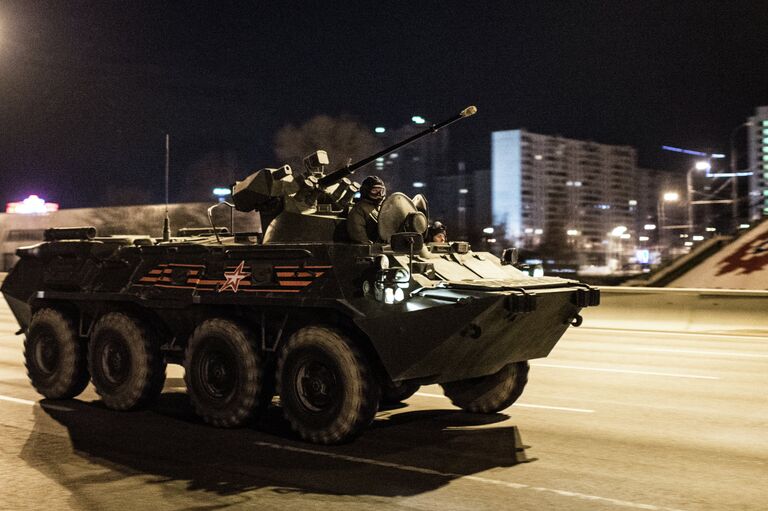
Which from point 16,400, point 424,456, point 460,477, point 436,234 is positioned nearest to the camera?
point 460,477

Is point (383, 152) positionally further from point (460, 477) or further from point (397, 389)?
point (460, 477)

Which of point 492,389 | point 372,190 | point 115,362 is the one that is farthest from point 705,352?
point 115,362

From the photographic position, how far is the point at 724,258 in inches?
910

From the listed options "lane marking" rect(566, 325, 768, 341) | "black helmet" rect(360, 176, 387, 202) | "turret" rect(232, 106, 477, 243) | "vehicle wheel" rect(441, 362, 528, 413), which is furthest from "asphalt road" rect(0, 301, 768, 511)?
"lane marking" rect(566, 325, 768, 341)

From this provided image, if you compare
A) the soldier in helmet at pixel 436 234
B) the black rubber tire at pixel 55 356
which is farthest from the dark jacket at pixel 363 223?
the black rubber tire at pixel 55 356

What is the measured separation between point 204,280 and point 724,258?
17605 mm

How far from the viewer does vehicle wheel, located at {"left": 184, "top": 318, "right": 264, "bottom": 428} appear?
838 cm

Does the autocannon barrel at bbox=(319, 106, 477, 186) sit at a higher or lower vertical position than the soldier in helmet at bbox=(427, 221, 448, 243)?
higher

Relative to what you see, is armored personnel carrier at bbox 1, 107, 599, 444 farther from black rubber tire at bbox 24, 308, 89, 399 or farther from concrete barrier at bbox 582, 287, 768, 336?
concrete barrier at bbox 582, 287, 768, 336

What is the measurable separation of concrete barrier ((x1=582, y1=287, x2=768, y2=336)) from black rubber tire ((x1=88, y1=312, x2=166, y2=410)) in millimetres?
12801

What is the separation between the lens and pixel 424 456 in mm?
7418

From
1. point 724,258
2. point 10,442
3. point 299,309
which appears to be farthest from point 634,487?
point 724,258

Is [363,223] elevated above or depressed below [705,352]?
above

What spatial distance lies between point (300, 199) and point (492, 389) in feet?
9.03
